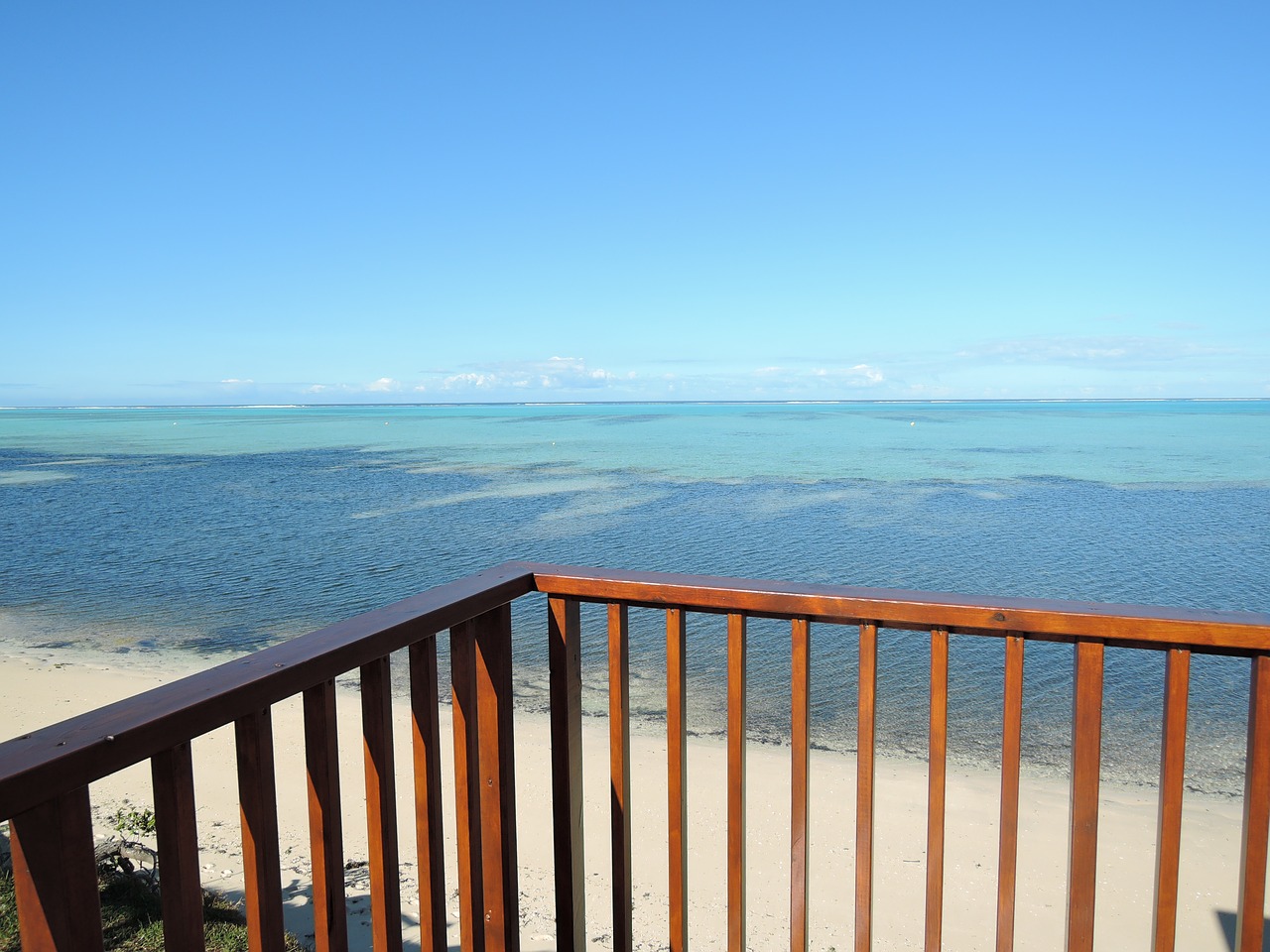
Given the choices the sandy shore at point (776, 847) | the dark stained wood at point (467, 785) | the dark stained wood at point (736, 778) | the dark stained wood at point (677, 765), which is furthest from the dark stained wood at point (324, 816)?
the sandy shore at point (776, 847)

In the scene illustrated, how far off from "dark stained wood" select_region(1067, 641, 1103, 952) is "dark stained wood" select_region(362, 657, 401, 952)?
3.69 ft

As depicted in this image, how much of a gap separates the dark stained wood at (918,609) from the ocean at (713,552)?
494 cm

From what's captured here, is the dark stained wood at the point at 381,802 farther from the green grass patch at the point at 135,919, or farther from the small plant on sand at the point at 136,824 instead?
the small plant on sand at the point at 136,824

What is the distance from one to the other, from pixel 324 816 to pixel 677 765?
75cm

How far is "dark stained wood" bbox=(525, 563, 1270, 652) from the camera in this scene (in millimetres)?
1320

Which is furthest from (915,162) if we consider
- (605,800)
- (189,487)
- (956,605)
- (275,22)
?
(956,605)

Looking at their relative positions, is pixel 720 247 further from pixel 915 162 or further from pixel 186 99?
pixel 186 99

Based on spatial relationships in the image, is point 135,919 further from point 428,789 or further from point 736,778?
point 736,778

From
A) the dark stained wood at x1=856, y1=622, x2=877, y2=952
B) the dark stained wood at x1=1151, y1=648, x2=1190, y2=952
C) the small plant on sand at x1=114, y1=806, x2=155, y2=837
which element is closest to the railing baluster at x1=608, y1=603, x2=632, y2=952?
the dark stained wood at x1=856, y1=622, x2=877, y2=952

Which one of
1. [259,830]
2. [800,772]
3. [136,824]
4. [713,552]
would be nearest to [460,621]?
[259,830]

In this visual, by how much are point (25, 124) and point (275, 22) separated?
9930mm

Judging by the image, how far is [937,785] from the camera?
149cm

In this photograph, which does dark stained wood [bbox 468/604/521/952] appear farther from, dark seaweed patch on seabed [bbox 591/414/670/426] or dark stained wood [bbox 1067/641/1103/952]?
dark seaweed patch on seabed [bbox 591/414/670/426]

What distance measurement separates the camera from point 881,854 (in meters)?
4.23
